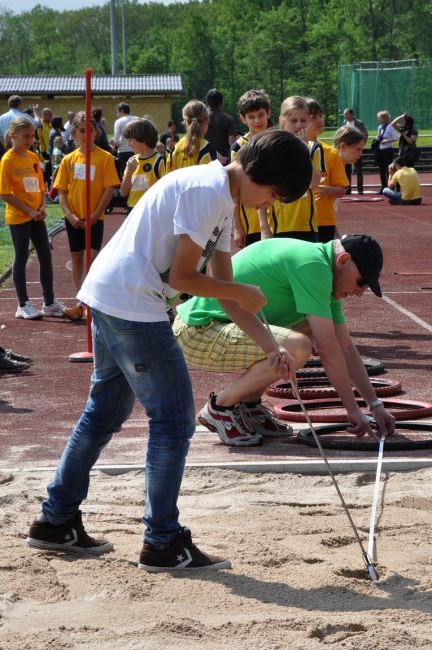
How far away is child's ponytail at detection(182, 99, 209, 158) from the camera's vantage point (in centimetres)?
909

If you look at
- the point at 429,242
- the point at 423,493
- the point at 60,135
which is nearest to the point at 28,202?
the point at 423,493

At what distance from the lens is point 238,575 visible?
3.85m

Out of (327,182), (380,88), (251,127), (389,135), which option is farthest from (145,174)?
(380,88)

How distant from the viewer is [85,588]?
12.1ft

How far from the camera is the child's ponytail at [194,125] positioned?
9086 mm

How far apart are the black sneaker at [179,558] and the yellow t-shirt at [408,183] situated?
20049 mm

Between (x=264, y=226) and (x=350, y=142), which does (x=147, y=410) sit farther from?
(x=350, y=142)

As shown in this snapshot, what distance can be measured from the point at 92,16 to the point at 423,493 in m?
131

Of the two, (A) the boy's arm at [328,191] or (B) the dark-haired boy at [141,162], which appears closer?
(A) the boy's arm at [328,191]

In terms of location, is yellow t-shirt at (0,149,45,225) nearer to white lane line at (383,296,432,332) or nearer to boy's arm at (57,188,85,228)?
boy's arm at (57,188,85,228)

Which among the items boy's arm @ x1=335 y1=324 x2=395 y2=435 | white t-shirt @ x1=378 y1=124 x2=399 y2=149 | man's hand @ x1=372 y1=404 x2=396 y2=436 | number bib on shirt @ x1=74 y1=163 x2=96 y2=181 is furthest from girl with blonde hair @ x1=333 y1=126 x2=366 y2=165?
white t-shirt @ x1=378 y1=124 x2=399 y2=149

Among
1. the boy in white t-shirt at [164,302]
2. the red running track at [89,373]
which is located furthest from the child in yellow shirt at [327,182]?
the boy in white t-shirt at [164,302]

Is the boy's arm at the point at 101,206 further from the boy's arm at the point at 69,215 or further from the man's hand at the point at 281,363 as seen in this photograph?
the man's hand at the point at 281,363

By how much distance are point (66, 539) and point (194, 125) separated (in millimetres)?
5817
